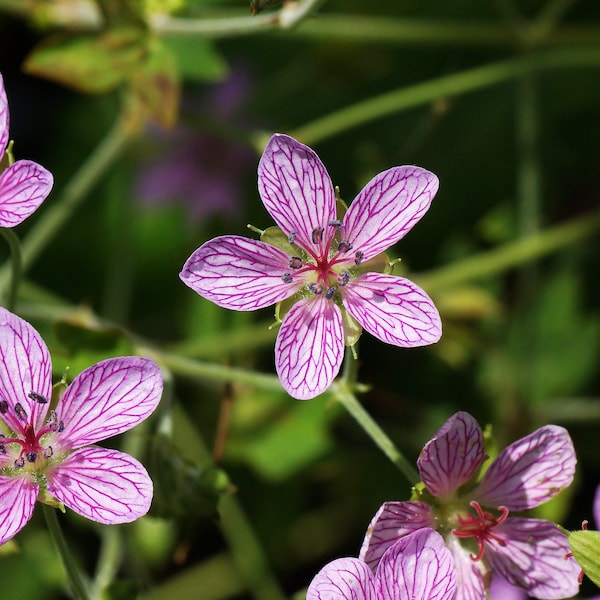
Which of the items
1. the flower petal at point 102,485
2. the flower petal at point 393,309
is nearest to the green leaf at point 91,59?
the flower petal at point 393,309

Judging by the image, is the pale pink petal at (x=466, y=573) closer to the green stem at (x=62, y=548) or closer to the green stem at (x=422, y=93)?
the green stem at (x=62, y=548)

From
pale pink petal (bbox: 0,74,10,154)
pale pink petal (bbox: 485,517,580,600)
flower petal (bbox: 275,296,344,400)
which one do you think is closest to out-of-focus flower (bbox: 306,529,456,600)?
pale pink petal (bbox: 485,517,580,600)

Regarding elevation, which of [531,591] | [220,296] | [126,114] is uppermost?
[126,114]

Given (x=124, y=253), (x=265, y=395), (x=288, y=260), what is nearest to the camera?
(x=288, y=260)

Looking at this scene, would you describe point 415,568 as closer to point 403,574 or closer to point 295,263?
point 403,574

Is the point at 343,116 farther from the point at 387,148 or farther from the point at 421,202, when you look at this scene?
the point at 421,202

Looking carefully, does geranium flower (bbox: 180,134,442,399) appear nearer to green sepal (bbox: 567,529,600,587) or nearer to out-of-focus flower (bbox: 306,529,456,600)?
out-of-focus flower (bbox: 306,529,456,600)

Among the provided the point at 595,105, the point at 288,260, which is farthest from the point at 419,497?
the point at 595,105
